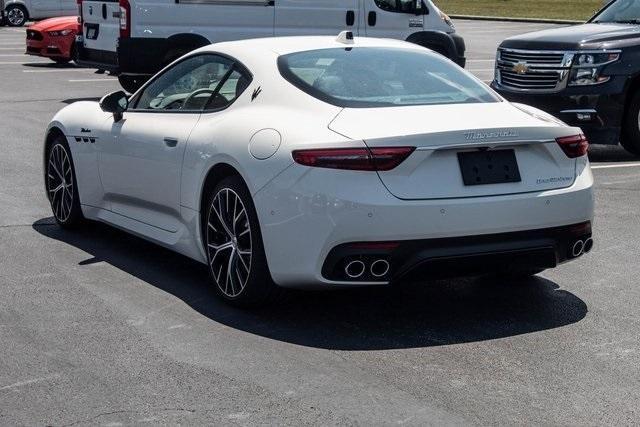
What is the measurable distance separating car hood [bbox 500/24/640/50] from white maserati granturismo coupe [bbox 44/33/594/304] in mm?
5644

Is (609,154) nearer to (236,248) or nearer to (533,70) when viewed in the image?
(533,70)

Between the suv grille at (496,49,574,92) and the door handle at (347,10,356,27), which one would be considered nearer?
the suv grille at (496,49,574,92)

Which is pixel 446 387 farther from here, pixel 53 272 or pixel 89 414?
pixel 53 272

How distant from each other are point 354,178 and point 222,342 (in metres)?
1.02

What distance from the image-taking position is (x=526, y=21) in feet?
132

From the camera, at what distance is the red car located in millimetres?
22969

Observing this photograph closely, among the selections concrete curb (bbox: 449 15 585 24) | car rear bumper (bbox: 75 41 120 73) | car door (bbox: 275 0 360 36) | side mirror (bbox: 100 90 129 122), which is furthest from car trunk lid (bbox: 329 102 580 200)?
concrete curb (bbox: 449 15 585 24)

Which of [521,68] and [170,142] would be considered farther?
[521,68]

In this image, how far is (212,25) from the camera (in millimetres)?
17391

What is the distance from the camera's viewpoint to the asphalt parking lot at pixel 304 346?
5.26 m

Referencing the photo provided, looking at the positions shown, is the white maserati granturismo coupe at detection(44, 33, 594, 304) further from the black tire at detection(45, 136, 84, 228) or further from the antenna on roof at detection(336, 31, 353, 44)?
the black tire at detection(45, 136, 84, 228)

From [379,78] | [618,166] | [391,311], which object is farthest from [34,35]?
[391,311]

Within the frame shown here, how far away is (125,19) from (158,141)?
372 inches

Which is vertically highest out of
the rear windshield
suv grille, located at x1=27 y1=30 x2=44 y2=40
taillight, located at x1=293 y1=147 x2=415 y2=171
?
the rear windshield
